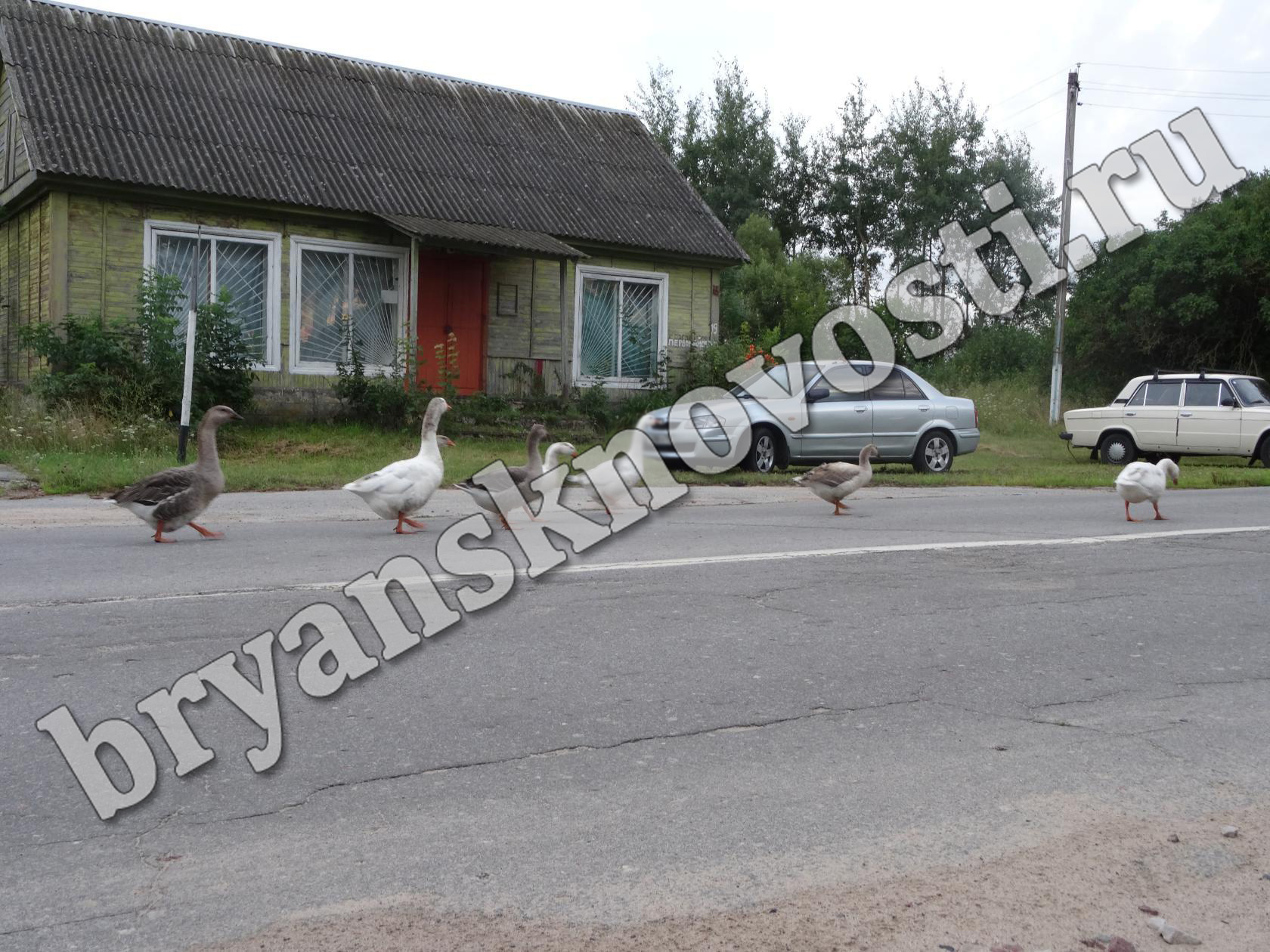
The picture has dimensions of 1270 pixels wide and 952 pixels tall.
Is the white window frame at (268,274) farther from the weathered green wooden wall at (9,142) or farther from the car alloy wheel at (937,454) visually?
the car alloy wheel at (937,454)

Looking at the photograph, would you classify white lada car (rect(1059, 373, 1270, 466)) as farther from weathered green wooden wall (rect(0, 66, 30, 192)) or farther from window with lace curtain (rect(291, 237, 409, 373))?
weathered green wooden wall (rect(0, 66, 30, 192))

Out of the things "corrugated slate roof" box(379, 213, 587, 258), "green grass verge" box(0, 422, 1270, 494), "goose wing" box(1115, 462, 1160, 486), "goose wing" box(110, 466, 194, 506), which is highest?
"corrugated slate roof" box(379, 213, 587, 258)

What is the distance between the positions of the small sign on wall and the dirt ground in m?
19.4

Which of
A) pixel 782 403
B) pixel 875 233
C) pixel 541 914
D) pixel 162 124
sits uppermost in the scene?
pixel 875 233

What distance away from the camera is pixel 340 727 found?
14.3 feet

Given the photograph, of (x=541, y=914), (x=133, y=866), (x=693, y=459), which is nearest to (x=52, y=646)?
(x=133, y=866)

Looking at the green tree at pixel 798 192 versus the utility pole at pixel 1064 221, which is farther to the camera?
the green tree at pixel 798 192

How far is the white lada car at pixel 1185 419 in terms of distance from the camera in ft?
67.0

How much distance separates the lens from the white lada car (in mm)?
20422

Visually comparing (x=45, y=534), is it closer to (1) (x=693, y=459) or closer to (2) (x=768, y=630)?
(2) (x=768, y=630)

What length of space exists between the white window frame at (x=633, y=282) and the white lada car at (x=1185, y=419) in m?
8.31

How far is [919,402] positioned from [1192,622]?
10206 mm

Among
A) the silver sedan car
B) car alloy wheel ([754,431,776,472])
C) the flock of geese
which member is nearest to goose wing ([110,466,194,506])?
the flock of geese

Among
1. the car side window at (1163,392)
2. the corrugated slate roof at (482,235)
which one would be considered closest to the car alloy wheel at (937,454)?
the car side window at (1163,392)
